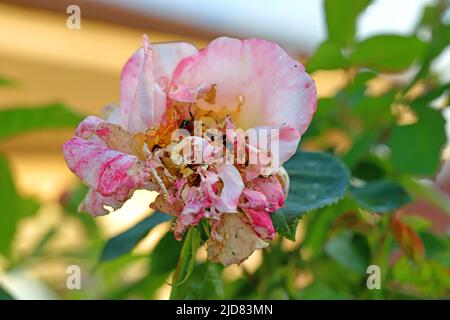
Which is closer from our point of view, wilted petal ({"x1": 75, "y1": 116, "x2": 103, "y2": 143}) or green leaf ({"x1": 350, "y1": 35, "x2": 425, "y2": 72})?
wilted petal ({"x1": 75, "y1": 116, "x2": 103, "y2": 143})

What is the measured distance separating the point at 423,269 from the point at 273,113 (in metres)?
0.21

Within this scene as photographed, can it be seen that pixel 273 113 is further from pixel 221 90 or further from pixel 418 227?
pixel 418 227

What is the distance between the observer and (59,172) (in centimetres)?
247

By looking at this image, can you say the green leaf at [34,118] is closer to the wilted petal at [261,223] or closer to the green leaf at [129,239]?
the green leaf at [129,239]

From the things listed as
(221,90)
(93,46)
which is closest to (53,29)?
(93,46)

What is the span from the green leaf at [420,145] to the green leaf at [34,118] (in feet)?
0.77

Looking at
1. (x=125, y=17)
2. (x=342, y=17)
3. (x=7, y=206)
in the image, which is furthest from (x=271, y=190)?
(x=125, y=17)

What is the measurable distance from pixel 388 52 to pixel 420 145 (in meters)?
0.08

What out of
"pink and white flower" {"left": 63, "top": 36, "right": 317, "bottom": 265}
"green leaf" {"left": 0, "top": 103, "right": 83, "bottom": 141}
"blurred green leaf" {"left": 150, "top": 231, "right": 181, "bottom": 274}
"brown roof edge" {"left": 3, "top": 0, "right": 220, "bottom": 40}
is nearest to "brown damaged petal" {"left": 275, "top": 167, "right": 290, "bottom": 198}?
"pink and white flower" {"left": 63, "top": 36, "right": 317, "bottom": 265}

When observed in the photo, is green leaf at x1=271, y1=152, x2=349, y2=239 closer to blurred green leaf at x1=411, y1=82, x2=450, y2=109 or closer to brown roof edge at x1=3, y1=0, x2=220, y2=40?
blurred green leaf at x1=411, y1=82, x2=450, y2=109

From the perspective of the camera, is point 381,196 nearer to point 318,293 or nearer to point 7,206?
point 318,293

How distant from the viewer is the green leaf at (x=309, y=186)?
29 centimetres

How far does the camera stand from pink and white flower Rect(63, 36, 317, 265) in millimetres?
268

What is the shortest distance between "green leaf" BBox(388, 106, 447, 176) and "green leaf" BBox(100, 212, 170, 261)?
18 centimetres
